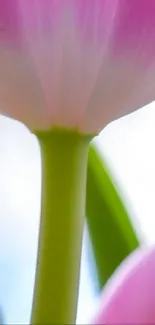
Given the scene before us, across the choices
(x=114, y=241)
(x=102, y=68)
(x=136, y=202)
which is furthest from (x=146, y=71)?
(x=136, y=202)

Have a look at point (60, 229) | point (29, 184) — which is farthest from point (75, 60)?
point (29, 184)

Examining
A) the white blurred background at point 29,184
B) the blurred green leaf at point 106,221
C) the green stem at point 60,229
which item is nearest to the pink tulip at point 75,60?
the green stem at point 60,229

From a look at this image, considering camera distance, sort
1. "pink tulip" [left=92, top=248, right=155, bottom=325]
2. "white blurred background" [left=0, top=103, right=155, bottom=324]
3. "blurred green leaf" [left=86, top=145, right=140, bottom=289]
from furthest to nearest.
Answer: "white blurred background" [left=0, top=103, right=155, bottom=324]
"blurred green leaf" [left=86, top=145, right=140, bottom=289]
"pink tulip" [left=92, top=248, right=155, bottom=325]

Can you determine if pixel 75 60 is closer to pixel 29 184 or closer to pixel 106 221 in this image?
pixel 106 221

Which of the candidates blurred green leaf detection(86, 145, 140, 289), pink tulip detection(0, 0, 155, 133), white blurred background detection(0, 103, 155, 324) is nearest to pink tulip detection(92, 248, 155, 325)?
pink tulip detection(0, 0, 155, 133)

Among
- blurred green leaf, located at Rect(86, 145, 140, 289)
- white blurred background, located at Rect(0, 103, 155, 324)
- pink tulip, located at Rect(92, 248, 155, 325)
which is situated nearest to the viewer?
pink tulip, located at Rect(92, 248, 155, 325)

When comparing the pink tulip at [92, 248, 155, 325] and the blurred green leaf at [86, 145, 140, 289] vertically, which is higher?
the blurred green leaf at [86, 145, 140, 289]

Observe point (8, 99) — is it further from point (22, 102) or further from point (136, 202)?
point (136, 202)

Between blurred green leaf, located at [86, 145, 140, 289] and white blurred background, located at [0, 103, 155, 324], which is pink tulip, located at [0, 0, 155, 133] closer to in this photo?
blurred green leaf, located at [86, 145, 140, 289]
